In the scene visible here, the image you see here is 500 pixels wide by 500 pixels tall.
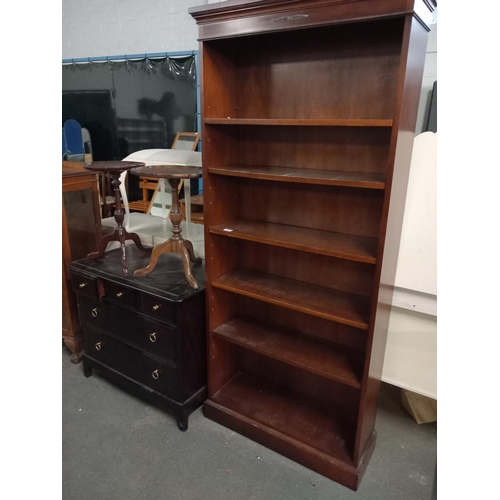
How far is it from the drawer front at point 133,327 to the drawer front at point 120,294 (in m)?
0.04

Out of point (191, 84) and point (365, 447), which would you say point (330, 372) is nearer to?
point (365, 447)

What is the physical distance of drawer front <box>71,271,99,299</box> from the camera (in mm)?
2051

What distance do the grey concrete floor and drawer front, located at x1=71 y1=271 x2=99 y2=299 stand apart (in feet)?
2.03

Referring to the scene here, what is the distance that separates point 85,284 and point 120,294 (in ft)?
0.95

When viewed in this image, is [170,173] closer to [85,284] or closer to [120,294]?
[120,294]

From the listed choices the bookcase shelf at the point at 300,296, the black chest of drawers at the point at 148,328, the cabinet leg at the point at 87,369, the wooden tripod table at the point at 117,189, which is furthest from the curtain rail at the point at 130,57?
the cabinet leg at the point at 87,369

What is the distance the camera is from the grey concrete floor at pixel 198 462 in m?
1.62

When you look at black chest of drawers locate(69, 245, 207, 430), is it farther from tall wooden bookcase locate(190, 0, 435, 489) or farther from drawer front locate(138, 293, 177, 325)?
tall wooden bookcase locate(190, 0, 435, 489)

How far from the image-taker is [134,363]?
2.03 metres

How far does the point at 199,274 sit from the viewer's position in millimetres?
2000

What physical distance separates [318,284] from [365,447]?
2.53ft

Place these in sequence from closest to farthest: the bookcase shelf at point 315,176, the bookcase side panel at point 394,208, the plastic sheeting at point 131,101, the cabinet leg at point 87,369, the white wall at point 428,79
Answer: the bookcase side panel at point 394,208 → the bookcase shelf at point 315,176 → the cabinet leg at point 87,369 → the white wall at point 428,79 → the plastic sheeting at point 131,101

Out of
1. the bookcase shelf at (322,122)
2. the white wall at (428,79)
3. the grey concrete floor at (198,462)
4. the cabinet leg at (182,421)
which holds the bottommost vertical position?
the grey concrete floor at (198,462)

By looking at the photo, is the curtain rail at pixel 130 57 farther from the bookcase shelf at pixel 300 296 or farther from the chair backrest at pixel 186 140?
the bookcase shelf at pixel 300 296
